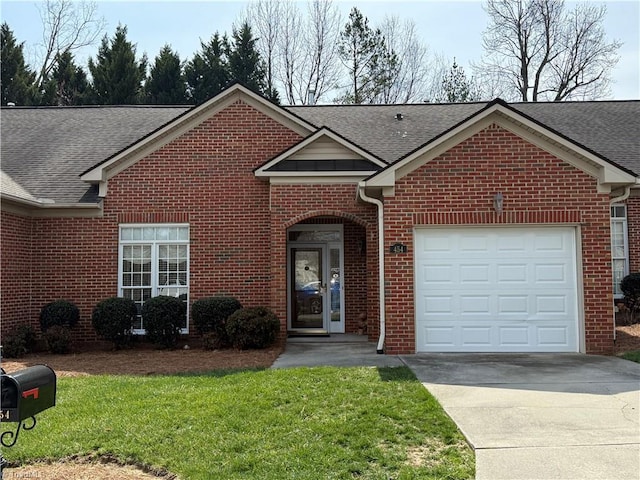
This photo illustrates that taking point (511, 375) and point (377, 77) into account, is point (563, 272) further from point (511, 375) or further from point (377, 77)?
point (377, 77)

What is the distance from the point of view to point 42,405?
153 inches

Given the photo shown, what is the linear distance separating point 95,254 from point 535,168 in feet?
31.8

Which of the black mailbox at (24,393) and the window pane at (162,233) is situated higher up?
the window pane at (162,233)

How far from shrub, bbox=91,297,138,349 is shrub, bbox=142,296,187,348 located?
13.0 inches

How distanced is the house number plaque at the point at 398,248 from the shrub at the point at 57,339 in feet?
23.1

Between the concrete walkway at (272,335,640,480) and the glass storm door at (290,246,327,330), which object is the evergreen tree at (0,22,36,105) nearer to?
the glass storm door at (290,246,327,330)

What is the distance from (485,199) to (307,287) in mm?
5449

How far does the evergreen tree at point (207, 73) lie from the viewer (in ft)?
110

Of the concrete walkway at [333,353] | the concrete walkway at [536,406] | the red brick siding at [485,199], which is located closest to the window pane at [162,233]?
the concrete walkway at [333,353]

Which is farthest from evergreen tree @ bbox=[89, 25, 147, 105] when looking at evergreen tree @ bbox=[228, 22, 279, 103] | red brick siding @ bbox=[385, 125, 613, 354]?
red brick siding @ bbox=[385, 125, 613, 354]

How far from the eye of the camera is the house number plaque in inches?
389

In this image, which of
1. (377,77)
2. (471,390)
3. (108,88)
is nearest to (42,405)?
(471,390)

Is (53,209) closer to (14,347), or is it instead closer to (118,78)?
(14,347)

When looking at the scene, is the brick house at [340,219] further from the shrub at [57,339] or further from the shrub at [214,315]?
the shrub at [57,339]
